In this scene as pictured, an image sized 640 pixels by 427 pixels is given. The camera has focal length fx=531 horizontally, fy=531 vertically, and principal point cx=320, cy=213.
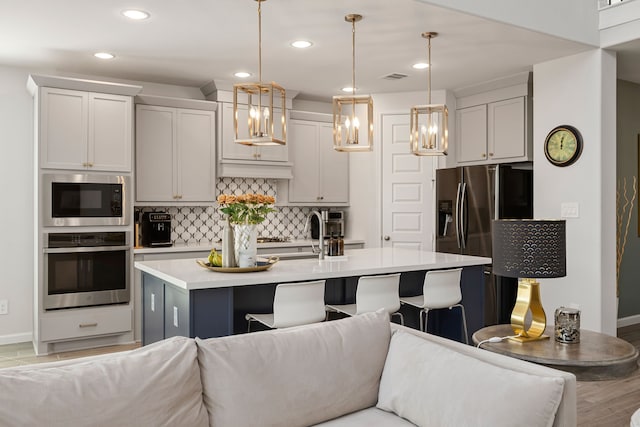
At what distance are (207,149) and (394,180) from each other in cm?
218

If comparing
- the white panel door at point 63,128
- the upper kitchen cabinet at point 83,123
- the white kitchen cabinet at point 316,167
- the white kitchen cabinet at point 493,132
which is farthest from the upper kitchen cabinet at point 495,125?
the white panel door at point 63,128

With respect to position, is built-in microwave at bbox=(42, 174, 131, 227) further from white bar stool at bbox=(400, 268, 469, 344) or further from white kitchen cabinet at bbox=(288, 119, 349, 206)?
white bar stool at bbox=(400, 268, 469, 344)

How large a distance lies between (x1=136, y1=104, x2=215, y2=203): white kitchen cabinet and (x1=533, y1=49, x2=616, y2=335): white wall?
3404 millimetres

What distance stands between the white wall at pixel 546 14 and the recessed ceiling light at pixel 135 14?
1998 mm

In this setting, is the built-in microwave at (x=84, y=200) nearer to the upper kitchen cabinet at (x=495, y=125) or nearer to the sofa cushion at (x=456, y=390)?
the sofa cushion at (x=456, y=390)

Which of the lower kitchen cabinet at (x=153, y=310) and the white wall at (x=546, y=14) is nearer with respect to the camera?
the lower kitchen cabinet at (x=153, y=310)

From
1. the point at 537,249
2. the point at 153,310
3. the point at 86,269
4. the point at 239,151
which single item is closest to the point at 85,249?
the point at 86,269

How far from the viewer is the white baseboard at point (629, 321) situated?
5.71m

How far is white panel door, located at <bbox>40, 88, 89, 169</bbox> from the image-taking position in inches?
181

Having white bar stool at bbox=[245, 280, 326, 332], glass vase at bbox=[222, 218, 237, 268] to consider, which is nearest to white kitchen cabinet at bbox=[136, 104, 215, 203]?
glass vase at bbox=[222, 218, 237, 268]

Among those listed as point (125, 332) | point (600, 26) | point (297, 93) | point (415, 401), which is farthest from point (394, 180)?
point (415, 401)

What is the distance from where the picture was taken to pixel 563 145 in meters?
4.74

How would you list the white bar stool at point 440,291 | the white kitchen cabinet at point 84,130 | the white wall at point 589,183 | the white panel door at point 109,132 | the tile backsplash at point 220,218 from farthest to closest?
the tile backsplash at point 220,218, the white panel door at point 109,132, the white kitchen cabinet at point 84,130, the white wall at point 589,183, the white bar stool at point 440,291

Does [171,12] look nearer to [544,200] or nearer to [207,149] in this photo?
[207,149]
